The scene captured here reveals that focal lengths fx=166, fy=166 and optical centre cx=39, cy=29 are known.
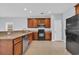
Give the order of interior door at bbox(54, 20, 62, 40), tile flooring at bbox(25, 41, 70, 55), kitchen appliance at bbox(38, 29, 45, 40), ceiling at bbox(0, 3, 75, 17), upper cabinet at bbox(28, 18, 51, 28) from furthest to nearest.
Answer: upper cabinet at bbox(28, 18, 51, 28) → kitchen appliance at bbox(38, 29, 45, 40) → interior door at bbox(54, 20, 62, 40) → ceiling at bbox(0, 3, 75, 17) → tile flooring at bbox(25, 41, 70, 55)

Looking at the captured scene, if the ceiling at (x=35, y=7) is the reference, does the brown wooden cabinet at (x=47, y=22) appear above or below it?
below

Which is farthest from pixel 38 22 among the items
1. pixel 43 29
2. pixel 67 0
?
pixel 67 0

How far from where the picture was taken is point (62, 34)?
41.5ft

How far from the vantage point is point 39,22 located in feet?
51.5

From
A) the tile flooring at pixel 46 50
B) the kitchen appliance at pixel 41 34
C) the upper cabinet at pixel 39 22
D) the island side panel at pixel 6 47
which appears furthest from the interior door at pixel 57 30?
the island side panel at pixel 6 47

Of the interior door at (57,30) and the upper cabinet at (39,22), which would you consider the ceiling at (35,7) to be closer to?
the interior door at (57,30)

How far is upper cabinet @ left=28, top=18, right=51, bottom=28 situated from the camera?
51.1 feet

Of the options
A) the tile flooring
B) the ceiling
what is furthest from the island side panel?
the ceiling

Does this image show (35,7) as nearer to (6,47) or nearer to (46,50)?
(46,50)

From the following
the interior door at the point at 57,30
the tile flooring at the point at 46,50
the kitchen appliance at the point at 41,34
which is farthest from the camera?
the kitchen appliance at the point at 41,34

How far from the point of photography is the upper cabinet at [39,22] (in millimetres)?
15586

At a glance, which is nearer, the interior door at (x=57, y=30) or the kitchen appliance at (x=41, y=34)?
the interior door at (x=57, y=30)

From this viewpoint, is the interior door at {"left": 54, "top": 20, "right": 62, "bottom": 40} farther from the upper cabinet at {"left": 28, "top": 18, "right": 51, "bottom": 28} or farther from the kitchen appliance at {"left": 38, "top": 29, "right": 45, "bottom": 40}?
the upper cabinet at {"left": 28, "top": 18, "right": 51, "bottom": 28}
